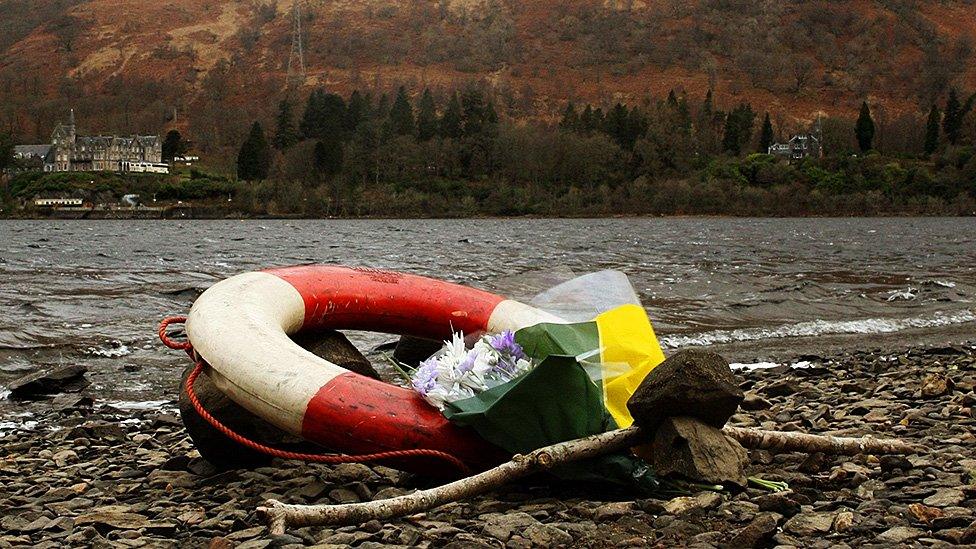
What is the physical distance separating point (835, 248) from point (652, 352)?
30.7 m

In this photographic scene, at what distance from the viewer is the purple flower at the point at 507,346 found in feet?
13.7

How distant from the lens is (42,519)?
12.3ft

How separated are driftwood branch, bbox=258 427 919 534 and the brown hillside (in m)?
143

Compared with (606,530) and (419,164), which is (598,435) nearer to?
(606,530)

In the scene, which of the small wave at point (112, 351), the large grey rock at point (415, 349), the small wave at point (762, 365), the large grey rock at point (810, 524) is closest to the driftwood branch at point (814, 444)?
the large grey rock at point (810, 524)

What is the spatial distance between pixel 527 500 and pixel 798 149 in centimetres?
11875

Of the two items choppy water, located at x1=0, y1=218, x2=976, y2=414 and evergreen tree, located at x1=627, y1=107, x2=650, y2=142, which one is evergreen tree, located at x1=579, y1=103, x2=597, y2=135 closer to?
evergreen tree, located at x1=627, y1=107, x2=650, y2=142

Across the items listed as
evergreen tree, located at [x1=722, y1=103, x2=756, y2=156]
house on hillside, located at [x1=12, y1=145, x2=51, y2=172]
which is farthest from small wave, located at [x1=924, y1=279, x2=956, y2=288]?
house on hillside, located at [x1=12, y1=145, x2=51, y2=172]

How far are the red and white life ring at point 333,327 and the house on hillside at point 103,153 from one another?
4671 inches

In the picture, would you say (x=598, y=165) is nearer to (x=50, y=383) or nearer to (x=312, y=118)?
(x=312, y=118)

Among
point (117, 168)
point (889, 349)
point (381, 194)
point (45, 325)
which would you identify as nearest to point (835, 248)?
point (889, 349)

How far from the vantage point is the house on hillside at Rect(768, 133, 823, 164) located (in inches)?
4459

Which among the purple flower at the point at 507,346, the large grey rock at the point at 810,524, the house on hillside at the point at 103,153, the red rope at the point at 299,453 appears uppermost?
the purple flower at the point at 507,346

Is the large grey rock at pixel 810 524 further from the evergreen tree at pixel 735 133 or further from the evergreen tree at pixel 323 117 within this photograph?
the evergreen tree at pixel 323 117
